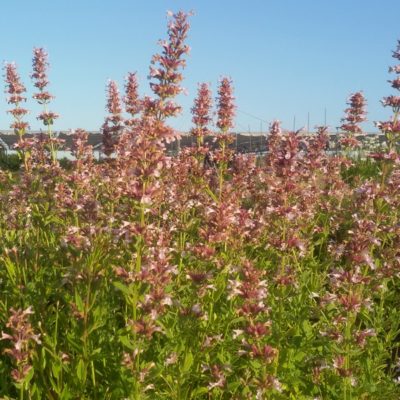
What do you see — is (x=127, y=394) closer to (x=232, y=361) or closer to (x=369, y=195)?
(x=232, y=361)

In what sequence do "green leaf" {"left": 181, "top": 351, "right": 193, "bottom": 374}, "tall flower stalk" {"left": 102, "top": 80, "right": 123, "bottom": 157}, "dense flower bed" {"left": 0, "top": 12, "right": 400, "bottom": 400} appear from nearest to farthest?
"dense flower bed" {"left": 0, "top": 12, "right": 400, "bottom": 400} < "green leaf" {"left": 181, "top": 351, "right": 193, "bottom": 374} < "tall flower stalk" {"left": 102, "top": 80, "right": 123, "bottom": 157}

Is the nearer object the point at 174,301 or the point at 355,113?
the point at 174,301

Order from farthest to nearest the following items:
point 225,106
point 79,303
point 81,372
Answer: point 225,106
point 79,303
point 81,372

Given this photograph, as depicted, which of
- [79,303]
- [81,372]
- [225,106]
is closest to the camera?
[81,372]

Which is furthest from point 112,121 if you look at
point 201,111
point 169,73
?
point 169,73

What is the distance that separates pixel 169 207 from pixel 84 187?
94cm

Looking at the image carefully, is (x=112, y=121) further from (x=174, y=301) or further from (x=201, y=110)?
(x=174, y=301)

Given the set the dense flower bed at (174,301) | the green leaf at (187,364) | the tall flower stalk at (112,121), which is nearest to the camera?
the dense flower bed at (174,301)

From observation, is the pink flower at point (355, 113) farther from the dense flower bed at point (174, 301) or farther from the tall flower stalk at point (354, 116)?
the dense flower bed at point (174, 301)

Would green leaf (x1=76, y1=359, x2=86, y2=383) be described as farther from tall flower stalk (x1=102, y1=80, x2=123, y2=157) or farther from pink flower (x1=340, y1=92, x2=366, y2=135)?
pink flower (x1=340, y1=92, x2=366, y2=135)

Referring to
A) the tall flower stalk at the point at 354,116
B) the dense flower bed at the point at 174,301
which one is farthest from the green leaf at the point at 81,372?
the tall flower stalk at the point at 354,116

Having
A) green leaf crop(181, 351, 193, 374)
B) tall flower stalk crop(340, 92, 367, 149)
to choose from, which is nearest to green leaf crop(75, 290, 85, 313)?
green leaf crop(181, 351, 193, 374)

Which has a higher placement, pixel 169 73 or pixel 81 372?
pixel 169 73

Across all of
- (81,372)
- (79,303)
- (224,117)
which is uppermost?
(224,117)
